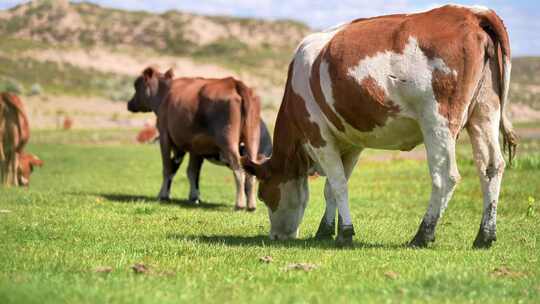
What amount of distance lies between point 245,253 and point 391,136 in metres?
2.16

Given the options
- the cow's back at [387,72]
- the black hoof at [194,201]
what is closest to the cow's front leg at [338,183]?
the cow's back at [387,72]

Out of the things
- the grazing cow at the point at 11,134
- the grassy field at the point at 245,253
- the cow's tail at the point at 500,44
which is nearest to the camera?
the grassy field at the point at 245,253

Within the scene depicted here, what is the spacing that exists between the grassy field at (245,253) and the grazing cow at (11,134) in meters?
3.31

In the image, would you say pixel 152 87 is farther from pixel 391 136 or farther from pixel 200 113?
pixel 391 136

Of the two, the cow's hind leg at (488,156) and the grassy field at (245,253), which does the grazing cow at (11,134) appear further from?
the cow's hind leg at (488,156)

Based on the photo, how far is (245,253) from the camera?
886 centimetres

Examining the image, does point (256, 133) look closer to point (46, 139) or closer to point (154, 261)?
point (154, 261)

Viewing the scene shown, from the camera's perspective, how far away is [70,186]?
68.3 feet

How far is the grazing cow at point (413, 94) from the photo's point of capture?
8.86 metres

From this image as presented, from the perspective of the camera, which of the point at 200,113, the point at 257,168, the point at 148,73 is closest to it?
the point at 257,168

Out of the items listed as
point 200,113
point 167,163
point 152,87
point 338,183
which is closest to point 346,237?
point 338,183

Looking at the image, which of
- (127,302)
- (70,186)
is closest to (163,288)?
(127,302)

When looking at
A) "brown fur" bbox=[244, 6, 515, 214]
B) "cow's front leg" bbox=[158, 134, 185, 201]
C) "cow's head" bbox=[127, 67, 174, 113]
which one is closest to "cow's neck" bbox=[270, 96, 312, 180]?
"brown fur" bbox=[244, 6, 515, 214]

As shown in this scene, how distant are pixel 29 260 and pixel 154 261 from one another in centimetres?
121
